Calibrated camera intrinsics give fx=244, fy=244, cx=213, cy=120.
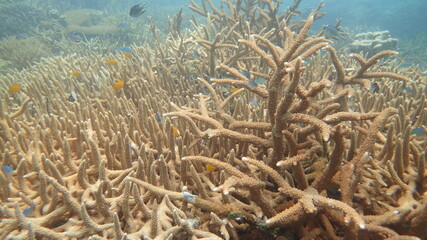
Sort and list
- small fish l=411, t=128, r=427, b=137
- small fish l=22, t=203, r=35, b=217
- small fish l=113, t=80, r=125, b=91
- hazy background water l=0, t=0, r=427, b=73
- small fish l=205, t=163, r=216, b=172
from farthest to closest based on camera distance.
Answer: hazy background water l=0, t=0, r=427, b=73
small fish l=113, t=80, r=125, b=91
small fish l=411, t=128, r=427, b=137
small fish l=205, t=163, r=216, b=172
small fish l=22, t=203, r=35, b=217

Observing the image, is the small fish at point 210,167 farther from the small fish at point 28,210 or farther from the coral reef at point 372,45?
the coral reef at point 372,45

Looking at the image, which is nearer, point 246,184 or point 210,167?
point 246,184

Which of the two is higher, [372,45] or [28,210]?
[372,45]

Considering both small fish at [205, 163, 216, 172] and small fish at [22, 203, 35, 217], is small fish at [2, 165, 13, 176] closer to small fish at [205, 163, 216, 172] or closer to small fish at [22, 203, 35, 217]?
small fish at [22, 203, 35, 217]

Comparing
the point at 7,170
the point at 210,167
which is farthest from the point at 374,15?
the point at 7,170

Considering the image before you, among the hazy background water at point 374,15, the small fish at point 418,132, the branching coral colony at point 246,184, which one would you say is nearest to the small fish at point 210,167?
the branching coral colony at point 246,184

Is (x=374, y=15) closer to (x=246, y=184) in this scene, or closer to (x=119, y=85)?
(x=119, y=85)

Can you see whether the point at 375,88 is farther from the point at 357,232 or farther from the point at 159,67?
the point at 159,67

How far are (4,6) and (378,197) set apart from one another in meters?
20.9

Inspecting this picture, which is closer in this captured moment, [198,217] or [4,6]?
[198,217]

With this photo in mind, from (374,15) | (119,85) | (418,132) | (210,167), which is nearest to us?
(210,167)

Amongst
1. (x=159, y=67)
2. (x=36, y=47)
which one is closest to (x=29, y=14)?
(x=36, y=47)

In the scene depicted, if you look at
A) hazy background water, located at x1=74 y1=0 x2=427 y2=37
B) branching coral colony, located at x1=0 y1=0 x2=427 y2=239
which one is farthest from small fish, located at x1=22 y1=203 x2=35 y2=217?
hazy background water, located at x1=74 y1=0 x2=427 y2=37

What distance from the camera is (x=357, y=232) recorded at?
5.03ft
